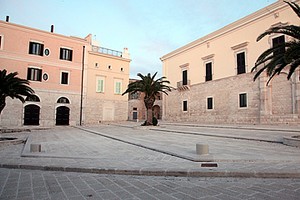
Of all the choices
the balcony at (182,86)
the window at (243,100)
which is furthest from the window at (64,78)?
the window at (243,100)

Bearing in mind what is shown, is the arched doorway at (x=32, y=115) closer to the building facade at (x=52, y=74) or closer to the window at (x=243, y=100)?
the building facade at (x=52, y=74)

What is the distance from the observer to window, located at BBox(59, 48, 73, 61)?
2600cm

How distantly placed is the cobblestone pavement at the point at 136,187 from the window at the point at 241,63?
797 inches

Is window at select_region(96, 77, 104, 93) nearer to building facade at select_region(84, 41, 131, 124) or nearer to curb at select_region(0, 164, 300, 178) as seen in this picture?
building facade at select_region(84, 41, 131, 124)

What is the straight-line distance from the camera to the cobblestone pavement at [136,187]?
3.39 m

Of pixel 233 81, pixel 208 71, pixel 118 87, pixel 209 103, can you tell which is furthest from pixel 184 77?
pixel 118 87

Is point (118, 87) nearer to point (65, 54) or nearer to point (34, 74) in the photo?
point (65, 54)

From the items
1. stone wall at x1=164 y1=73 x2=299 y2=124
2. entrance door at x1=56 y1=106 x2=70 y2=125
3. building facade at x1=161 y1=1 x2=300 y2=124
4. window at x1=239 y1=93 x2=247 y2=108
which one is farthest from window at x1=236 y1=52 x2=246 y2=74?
entrance door at x1=56 y1=106 x2=70 y2=125

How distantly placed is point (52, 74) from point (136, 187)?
2465 centimetres

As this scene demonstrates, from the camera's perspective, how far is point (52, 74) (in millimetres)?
25062

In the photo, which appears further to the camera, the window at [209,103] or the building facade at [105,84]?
the building facade at [105,84]

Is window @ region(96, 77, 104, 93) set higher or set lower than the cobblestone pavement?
higher

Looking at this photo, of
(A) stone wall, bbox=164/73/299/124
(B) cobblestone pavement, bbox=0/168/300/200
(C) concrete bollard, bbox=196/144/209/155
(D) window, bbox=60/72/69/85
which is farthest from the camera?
(D) window, bbox=60/72/69/85

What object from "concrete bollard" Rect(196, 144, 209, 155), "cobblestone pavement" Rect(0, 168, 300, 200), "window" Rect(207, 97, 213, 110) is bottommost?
"cobblestone pavement" Rect(0, 168, 300, 200)
